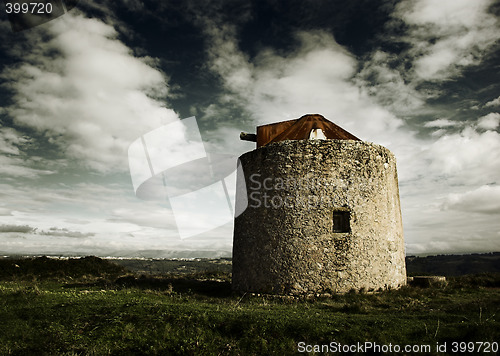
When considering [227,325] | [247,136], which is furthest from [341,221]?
[247,136]

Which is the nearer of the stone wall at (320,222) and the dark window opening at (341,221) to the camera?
the stone wall at (320,222)

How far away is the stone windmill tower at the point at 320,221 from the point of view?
1105cm

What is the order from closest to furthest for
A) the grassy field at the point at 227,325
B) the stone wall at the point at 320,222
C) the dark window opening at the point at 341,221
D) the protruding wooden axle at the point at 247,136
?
the grassy field at the point at 227,325, the stone wall at the point at 320,222, the dark window opening at the point at 341,221, the protruding wooden axle at the point at 247,136

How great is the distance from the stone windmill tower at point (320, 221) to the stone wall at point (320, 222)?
0.03 meters

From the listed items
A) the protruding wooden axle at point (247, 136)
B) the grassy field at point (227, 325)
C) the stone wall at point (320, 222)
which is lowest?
the grassy field at point (227, 325)

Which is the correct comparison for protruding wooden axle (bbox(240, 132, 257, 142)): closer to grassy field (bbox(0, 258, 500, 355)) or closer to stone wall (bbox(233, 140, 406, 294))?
stone wall (bbox(233, 140, 406, 294))

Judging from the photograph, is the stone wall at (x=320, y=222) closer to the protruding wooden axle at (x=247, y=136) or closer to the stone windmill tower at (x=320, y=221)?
the stone windmill tower at (x=320, y=221)

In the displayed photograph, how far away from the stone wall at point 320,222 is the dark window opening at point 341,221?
14 cm

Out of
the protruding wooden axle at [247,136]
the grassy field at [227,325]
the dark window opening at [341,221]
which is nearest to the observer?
the grassy field at [227,325]

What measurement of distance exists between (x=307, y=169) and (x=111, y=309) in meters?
7.53

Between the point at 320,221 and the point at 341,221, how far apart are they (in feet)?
3.11

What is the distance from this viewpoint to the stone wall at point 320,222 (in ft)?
36.2

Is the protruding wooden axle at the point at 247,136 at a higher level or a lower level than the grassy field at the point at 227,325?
higher

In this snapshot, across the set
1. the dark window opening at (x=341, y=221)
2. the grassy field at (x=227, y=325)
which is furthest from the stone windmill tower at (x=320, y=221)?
the grassy field at (x=227, y=325)
